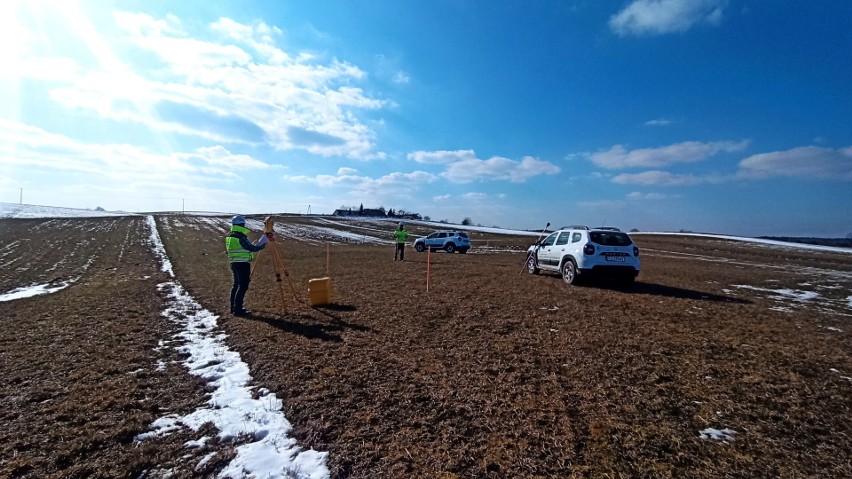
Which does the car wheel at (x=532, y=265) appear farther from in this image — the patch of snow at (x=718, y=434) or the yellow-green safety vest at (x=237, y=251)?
the patch of snow at (x=718, y=434)

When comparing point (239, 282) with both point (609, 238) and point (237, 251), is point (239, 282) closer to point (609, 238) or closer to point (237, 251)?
point (237, 251)

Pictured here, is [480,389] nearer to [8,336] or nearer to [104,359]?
[104,359]

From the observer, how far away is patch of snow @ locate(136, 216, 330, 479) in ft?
10.1

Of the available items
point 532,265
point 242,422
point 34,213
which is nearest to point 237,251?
point 242,422

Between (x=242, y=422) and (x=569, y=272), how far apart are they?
10.2m

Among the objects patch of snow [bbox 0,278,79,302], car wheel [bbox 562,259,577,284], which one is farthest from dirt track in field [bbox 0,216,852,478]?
car wheel [bbox 562,259,577,284]

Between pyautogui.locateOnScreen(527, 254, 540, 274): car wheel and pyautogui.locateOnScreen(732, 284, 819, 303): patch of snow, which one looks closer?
pyautogui.locateOnScreen(732, 284, 819, 303): patch of snow

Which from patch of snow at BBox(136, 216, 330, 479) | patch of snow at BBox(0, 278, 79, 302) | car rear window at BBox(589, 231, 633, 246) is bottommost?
patch of snow at BBox(0, 278, 79, 302)

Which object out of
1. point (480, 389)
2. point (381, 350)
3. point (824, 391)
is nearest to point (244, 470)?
point (480, 389)

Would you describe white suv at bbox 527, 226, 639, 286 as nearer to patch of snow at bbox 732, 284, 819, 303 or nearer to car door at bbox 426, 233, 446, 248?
patch of snow at bbox 732, 284, 819, 303

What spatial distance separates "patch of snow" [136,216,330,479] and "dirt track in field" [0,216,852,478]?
5.9 inches

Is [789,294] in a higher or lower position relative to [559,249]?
lower

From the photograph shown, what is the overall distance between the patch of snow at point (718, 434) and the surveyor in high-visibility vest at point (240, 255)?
7.39 m

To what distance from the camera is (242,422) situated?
377cm
